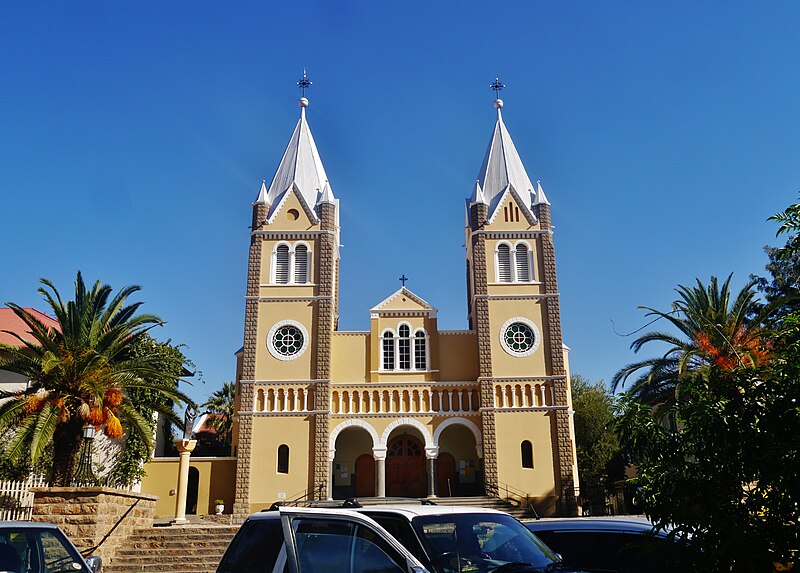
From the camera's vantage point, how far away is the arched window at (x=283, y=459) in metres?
34.6

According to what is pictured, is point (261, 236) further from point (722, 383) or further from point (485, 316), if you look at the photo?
point (722, 383)

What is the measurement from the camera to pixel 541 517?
1299 inches

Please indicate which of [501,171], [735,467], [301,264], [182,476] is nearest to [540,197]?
[501,171]

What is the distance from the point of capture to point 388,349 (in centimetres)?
3731

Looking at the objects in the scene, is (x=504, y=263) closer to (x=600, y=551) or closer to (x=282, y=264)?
(x=282, y=264)

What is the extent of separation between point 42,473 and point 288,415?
12.2m

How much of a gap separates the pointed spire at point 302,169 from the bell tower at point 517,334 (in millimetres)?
9021

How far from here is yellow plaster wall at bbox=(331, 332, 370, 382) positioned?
36.8m

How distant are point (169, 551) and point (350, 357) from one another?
58.7 feet

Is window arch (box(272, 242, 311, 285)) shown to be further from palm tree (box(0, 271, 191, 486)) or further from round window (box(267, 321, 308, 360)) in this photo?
palm tree (box(0, 271, 191, 486))

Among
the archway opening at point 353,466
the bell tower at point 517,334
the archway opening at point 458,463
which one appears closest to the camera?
the bell tower at point 517,334

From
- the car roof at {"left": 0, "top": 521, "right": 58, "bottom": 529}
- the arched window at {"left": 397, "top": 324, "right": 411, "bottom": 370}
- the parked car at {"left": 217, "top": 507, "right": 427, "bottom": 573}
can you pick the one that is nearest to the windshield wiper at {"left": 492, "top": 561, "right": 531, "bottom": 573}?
the parked car at {"left": 217, "top": 507, "right": 427, "bottom": 573}

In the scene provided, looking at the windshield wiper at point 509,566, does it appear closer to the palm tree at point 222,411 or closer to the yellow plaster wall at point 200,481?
the yellow plaster wall at point 200,481

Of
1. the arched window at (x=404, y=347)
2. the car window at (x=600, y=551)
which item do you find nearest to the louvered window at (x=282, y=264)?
the arched window at (x=404, y=347)
